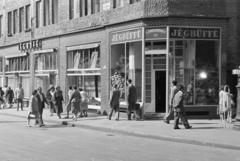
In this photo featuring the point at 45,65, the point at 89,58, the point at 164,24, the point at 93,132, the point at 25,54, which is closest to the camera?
the point at 93,132

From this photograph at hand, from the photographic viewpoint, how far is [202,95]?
845 inches

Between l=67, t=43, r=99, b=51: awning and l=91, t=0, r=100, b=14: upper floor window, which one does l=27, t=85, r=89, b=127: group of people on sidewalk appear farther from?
l=91, t=0, r=100, b=14: upper floor window

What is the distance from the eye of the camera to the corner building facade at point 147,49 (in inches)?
825

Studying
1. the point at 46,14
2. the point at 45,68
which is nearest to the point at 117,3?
the point at 46,14

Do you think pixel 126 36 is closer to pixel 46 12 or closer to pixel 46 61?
pixel 46 61

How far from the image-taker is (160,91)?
22.0 meters

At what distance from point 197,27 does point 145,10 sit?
279 centimetres

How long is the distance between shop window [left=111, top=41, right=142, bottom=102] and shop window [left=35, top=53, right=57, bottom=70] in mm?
7906

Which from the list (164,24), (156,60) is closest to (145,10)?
(164,24)

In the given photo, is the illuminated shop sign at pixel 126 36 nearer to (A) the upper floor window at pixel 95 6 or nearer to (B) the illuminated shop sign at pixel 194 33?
(B) the illuminated shop sign at pixel 194 33

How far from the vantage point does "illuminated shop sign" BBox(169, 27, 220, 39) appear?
20844 millimetres

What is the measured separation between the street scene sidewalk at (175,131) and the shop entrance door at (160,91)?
60.2 inches

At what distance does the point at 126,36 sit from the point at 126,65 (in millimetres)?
1631

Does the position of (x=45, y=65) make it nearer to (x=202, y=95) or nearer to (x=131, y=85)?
(x=131, y=85)
